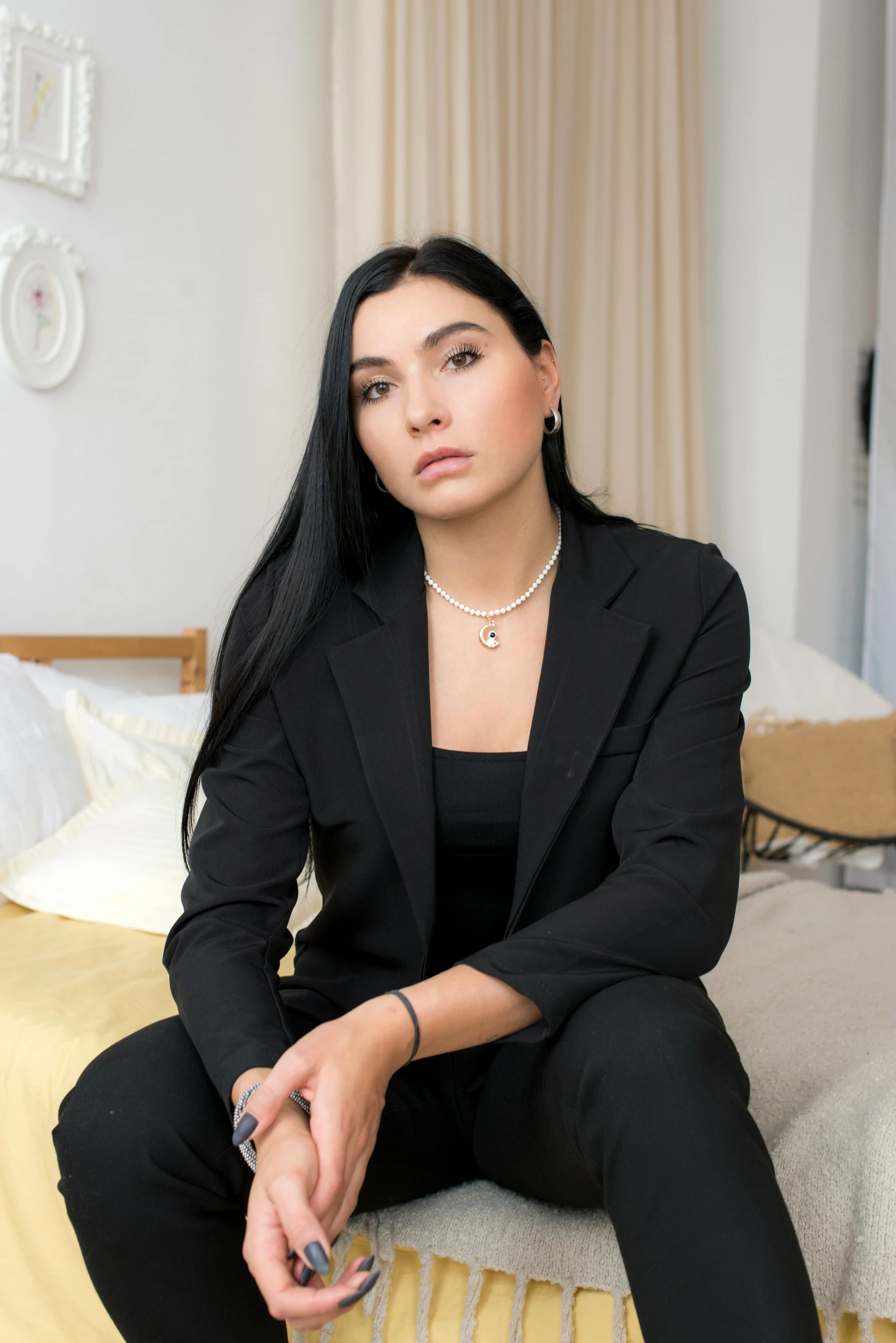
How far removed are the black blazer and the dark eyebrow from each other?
0.75 ft

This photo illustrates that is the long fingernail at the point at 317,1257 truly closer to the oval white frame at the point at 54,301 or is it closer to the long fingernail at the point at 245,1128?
the long fingernail at the point at 245,1128

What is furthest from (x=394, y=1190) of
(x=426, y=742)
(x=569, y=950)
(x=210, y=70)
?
(x=210, y=70)

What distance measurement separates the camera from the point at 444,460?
1141 mm

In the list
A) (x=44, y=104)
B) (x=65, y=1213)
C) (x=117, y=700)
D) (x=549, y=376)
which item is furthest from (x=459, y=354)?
(x=44, y=104)

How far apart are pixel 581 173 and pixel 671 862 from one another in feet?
8.72

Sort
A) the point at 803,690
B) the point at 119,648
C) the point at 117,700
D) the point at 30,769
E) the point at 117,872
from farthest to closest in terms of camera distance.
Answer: the point at 803,690, the point at 119,648, the point at 117,700, the point at 30,769, the point at 117,872

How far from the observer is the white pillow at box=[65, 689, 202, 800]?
1954 millimetres

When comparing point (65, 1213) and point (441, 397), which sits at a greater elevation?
point (441, 397)

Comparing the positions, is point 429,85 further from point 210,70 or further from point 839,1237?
point 839,1237

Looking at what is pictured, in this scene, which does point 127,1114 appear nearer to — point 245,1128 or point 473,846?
point 245,1128

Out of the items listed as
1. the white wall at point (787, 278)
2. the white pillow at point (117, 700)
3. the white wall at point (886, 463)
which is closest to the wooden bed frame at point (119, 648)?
the white pillow at point (117, 700)

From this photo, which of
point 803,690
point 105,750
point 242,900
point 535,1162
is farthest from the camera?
point 803,690

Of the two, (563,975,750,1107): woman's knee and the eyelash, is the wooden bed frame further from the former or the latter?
(563,975,750,1107): woman's knee

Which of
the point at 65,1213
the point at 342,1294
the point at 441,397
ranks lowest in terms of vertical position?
the point at 65,1213
